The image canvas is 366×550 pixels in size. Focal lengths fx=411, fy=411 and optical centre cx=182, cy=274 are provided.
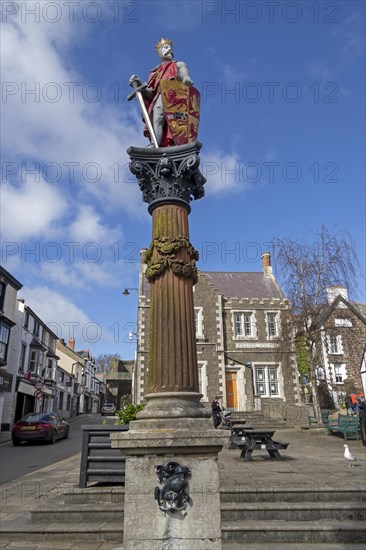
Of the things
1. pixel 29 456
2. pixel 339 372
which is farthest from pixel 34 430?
pixel 339 372

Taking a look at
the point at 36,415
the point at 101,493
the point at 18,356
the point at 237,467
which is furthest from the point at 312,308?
the point at 18,356

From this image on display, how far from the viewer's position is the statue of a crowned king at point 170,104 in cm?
526

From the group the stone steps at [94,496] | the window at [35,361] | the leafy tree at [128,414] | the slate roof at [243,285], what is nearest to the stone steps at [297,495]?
the stone steps at [94,496]

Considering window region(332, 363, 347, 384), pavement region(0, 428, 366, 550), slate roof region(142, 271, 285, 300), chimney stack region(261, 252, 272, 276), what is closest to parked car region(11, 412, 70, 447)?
pavement region(0, 428, 366, 550)

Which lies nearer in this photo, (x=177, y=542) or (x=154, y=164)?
(x=177, y=542)

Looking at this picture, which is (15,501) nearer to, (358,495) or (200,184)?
→ (358,495)

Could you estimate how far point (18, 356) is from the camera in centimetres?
2934

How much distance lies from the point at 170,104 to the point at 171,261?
2.15 metres

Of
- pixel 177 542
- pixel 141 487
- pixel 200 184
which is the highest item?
pixel 200 184

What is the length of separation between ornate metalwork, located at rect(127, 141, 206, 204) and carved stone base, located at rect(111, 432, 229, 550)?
106 inches

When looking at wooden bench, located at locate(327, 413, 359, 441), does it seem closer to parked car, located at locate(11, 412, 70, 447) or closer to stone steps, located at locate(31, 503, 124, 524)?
parked car, located at locate(11, 412, 70, 447)

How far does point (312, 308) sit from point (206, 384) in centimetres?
1048

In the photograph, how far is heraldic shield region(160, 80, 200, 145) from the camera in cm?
523

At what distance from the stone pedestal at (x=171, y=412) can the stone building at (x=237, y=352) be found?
23.3m
